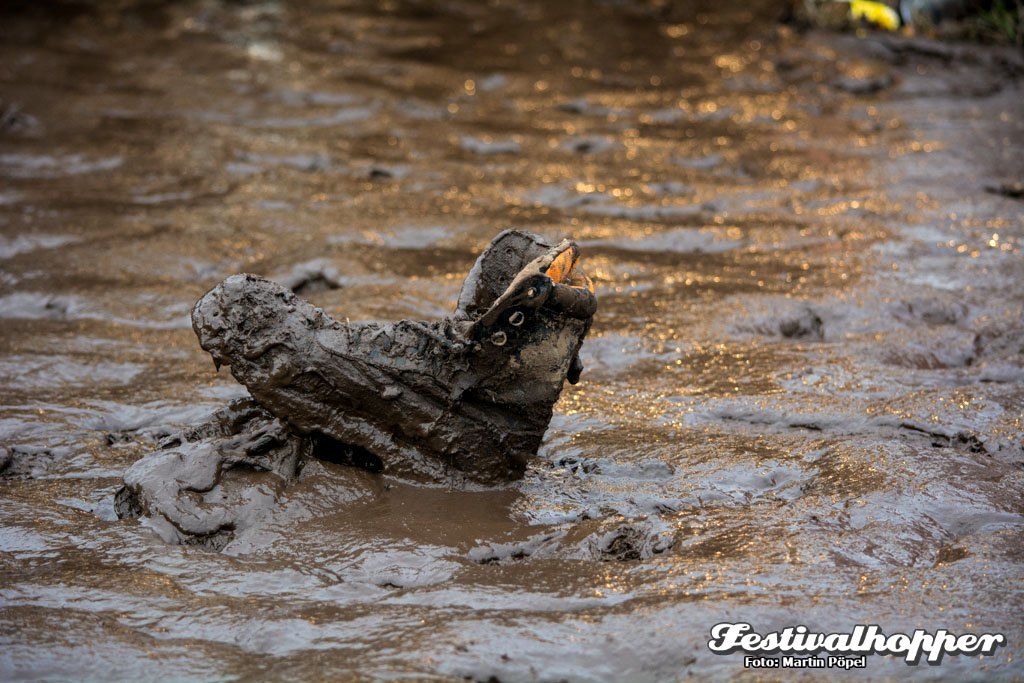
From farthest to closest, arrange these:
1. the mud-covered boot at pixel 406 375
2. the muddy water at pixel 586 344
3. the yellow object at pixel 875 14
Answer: the yellow object at pixel 875 14 → the mud-covered boot at pixel 406 375 → the muddy water at pixel 586 344

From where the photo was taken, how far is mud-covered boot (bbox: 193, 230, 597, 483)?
264 centimetres

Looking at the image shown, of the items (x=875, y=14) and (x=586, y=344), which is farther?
(x=875, y=14)

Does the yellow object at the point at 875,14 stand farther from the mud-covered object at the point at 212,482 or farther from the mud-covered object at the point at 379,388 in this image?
the mud-covered object at the point at 212,482

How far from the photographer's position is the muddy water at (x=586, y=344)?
2162 millimetres

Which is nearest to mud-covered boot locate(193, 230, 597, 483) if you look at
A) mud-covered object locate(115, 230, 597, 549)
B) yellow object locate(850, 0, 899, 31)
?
mud-covered object locate(115, 230, 597, 549)

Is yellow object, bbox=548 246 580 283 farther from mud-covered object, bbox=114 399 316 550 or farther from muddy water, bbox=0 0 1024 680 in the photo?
mud-covered object, bbox=114 399 316 550

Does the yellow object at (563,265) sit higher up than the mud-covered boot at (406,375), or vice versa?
the yellow object at (563,265)

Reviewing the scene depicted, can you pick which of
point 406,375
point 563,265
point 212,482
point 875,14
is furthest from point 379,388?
point 875,14

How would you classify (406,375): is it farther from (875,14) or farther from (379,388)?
(875,14)

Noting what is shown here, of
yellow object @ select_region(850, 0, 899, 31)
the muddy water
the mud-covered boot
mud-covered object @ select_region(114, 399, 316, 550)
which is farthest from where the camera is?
yellow object @ select_region(850, 0, 899, 31)

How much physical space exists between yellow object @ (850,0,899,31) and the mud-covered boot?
7.01m

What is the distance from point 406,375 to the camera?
266cm

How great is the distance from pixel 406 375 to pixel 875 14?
7.42 metres

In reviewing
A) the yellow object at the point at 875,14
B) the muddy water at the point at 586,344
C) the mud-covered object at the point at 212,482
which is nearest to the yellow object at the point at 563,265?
the muddy water at the point at 586,344
